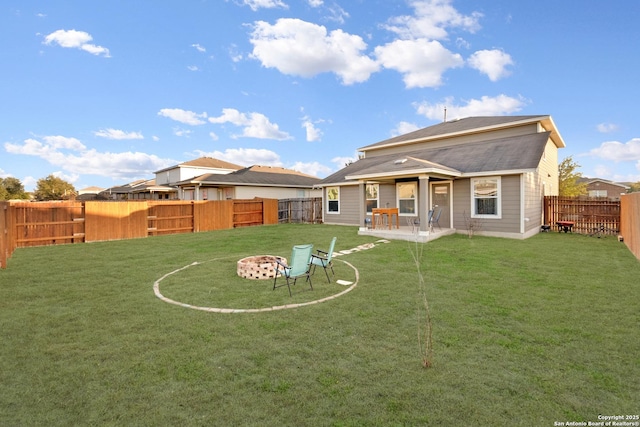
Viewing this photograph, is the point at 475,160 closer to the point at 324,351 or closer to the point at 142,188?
the point at 324,351

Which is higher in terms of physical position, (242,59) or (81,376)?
(242,59)

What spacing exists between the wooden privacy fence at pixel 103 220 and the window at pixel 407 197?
33.6ft

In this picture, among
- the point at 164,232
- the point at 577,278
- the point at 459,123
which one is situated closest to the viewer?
the point at 577,278

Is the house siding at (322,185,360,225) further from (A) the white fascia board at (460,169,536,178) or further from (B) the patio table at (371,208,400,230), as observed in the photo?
(A) the white fascia board at (460,169,536,178)

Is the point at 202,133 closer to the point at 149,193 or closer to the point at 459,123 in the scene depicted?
the point at 149,193

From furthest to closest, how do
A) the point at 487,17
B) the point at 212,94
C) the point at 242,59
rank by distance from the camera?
the point at 212,94 < the point at 242,59 < the point at 487,17

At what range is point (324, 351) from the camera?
11.4 feet

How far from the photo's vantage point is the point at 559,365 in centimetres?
311

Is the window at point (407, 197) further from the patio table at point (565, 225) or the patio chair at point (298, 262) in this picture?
the patio chair at point (298, 262)

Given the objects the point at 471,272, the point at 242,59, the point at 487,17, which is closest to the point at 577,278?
the point at 471,272

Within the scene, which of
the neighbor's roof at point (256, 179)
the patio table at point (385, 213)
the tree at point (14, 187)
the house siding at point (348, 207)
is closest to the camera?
the patio table at point (385, 213)

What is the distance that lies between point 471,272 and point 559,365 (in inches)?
162

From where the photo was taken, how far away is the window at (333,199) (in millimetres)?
18844

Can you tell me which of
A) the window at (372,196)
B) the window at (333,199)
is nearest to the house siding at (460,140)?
the window at (372,196)
